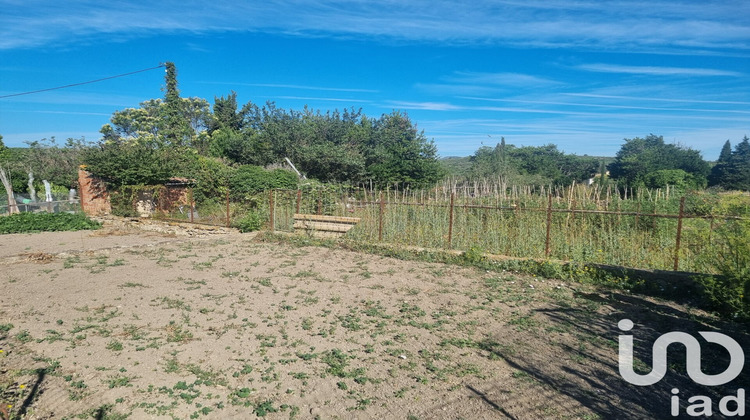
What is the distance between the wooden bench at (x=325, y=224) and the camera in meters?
11.2

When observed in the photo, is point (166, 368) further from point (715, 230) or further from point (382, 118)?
point (382, 118)

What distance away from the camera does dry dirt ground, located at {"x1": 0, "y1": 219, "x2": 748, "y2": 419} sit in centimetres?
333

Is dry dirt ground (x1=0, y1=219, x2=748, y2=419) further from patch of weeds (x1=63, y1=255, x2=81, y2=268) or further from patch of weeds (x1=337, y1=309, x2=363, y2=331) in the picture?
patch of weeds (x1=63, y1=255, x2=81, y2=268)

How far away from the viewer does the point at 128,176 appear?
15688mm

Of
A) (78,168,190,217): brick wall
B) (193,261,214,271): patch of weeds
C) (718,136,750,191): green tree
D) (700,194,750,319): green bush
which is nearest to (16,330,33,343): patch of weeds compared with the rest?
(193,261,214,271): patch of weeds

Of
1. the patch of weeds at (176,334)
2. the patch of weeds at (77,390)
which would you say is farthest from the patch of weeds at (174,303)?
the patch of weeds at (77,390)

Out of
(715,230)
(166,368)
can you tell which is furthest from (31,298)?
(715,230)

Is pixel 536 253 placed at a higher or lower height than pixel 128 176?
lower

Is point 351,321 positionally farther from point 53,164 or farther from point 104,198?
point 53,164

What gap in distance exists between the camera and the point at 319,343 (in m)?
4.59

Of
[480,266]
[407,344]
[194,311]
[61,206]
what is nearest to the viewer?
[407,344]

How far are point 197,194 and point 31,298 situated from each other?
10.7 m

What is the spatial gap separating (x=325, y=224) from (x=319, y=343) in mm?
7008

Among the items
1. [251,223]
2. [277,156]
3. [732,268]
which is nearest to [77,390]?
[732,268]
